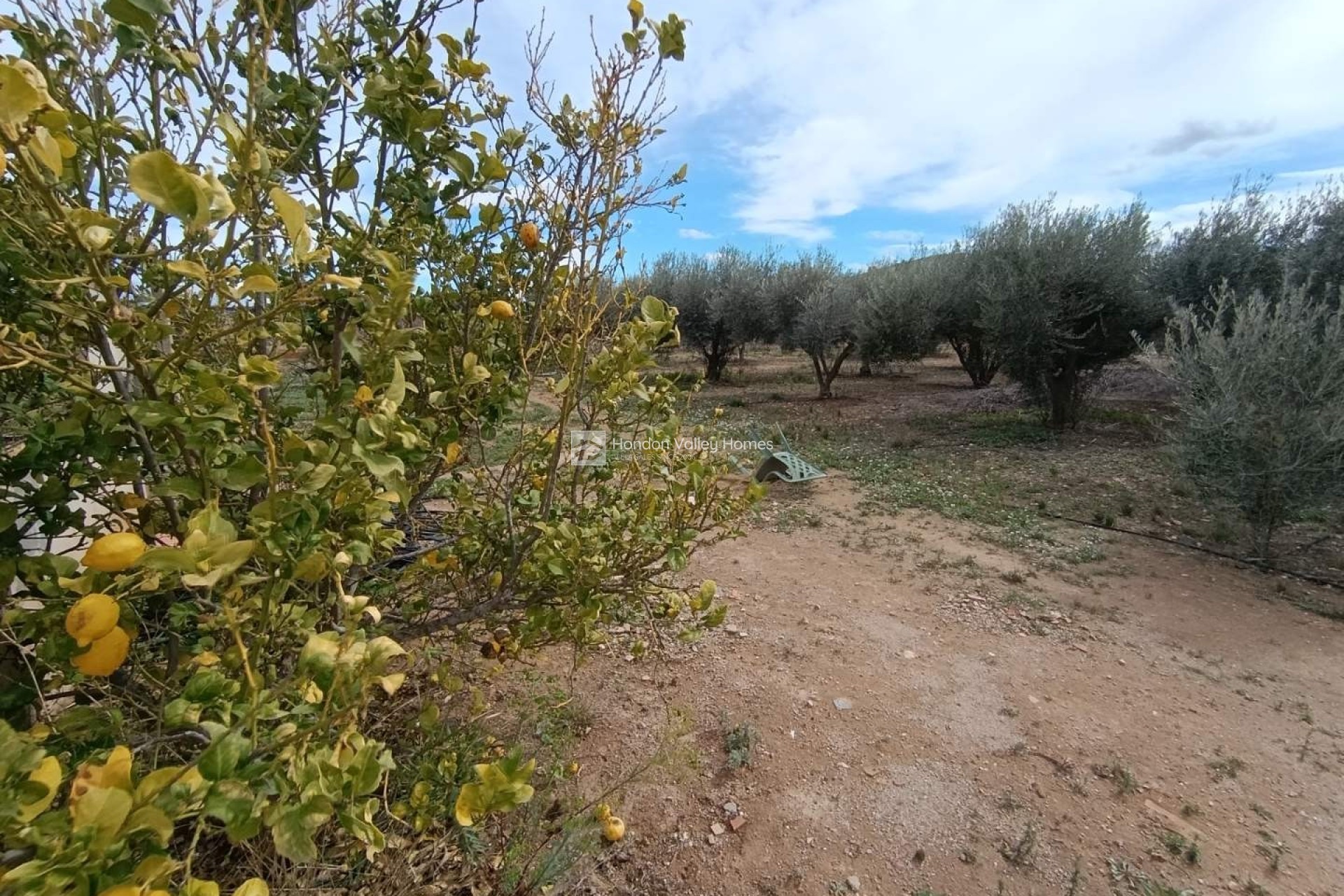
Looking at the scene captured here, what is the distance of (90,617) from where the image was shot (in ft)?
1.83

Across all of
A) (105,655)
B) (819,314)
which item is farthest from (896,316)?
(105,655)

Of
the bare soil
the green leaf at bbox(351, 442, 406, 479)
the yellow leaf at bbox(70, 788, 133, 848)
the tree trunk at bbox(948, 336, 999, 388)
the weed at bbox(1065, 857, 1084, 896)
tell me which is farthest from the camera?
the tree trunk at bbox(948, 336, 999, 388)

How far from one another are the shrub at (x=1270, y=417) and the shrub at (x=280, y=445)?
4.86 m

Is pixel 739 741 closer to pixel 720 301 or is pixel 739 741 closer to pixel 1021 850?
pixel 1021 850

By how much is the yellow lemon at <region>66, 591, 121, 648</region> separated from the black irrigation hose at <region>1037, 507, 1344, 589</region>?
591 centimetres

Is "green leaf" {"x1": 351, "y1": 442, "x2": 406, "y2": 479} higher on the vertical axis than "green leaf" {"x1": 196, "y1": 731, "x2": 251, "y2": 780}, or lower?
higher

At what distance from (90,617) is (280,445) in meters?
0.49

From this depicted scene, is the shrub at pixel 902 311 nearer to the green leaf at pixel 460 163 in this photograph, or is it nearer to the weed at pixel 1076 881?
the weed at pixel 1076 881

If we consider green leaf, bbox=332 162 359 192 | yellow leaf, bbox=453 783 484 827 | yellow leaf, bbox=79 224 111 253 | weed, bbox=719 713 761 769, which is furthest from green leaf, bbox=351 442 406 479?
weed, bbox=719 713 761 769

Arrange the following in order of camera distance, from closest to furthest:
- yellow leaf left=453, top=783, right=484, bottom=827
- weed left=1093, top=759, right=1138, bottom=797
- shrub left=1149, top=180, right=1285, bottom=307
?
yellow leaf left=453, top=783, right=484, bottom=827, weed left=1093, top=759, right=1138, bottom=797, shrub left=1149, top=180, right=1285, bottom=307

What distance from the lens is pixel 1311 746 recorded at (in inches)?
98.4

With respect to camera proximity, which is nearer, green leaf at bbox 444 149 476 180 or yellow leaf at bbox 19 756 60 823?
yellow leaf at bbox 19 756 60 823

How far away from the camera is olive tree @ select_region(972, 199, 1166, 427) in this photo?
751 cm

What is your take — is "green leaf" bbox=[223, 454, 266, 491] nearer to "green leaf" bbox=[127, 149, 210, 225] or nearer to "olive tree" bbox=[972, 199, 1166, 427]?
"green leaf" bbox=[127, 149, 210, 225]
